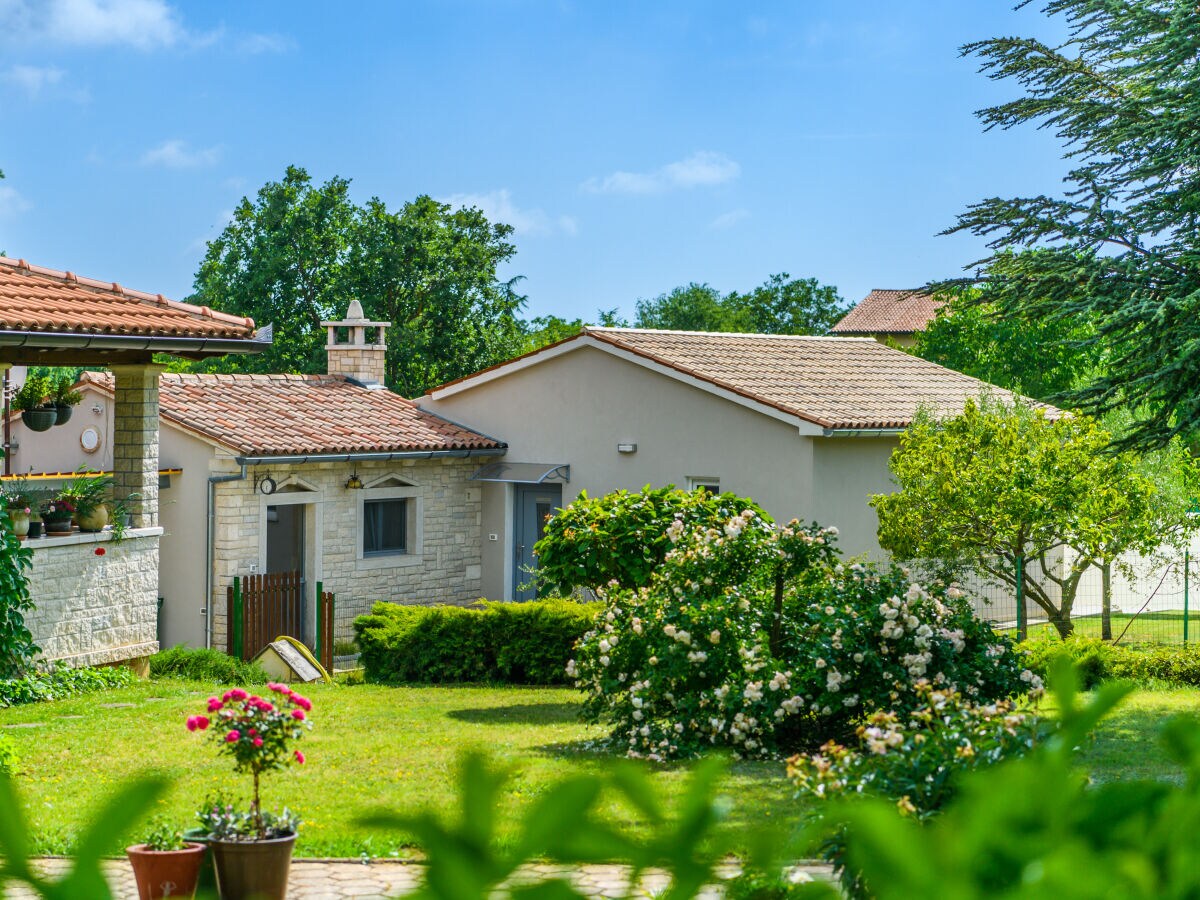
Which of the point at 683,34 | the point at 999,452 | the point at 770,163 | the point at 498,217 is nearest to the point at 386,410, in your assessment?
the point at 999,452

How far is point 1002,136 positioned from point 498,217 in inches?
1049

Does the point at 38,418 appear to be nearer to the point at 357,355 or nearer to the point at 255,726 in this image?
the point at 357,355

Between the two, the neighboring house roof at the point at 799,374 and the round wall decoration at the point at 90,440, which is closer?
the neighboring house roof at the point at 799,374

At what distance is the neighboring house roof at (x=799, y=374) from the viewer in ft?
62.3

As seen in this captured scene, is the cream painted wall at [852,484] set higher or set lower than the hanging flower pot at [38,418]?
lower

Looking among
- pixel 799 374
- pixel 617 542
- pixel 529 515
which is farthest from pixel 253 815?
pixel 799 374

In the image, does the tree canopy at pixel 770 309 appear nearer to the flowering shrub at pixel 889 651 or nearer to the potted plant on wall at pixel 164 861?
the flowering shrub at pixel 889 651

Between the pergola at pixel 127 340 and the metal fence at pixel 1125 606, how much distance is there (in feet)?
32.3

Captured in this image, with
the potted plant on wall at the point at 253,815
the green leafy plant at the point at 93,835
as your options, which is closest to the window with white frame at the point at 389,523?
the potted plant on wall at the point at 253,815

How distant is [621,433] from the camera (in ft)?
Result: 67.7

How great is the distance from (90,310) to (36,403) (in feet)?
7.16

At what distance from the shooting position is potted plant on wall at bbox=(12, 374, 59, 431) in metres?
15.7

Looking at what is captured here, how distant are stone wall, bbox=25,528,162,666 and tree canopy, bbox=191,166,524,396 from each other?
78.8ft

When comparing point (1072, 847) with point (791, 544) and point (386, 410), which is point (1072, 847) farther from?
point (386, 410)
